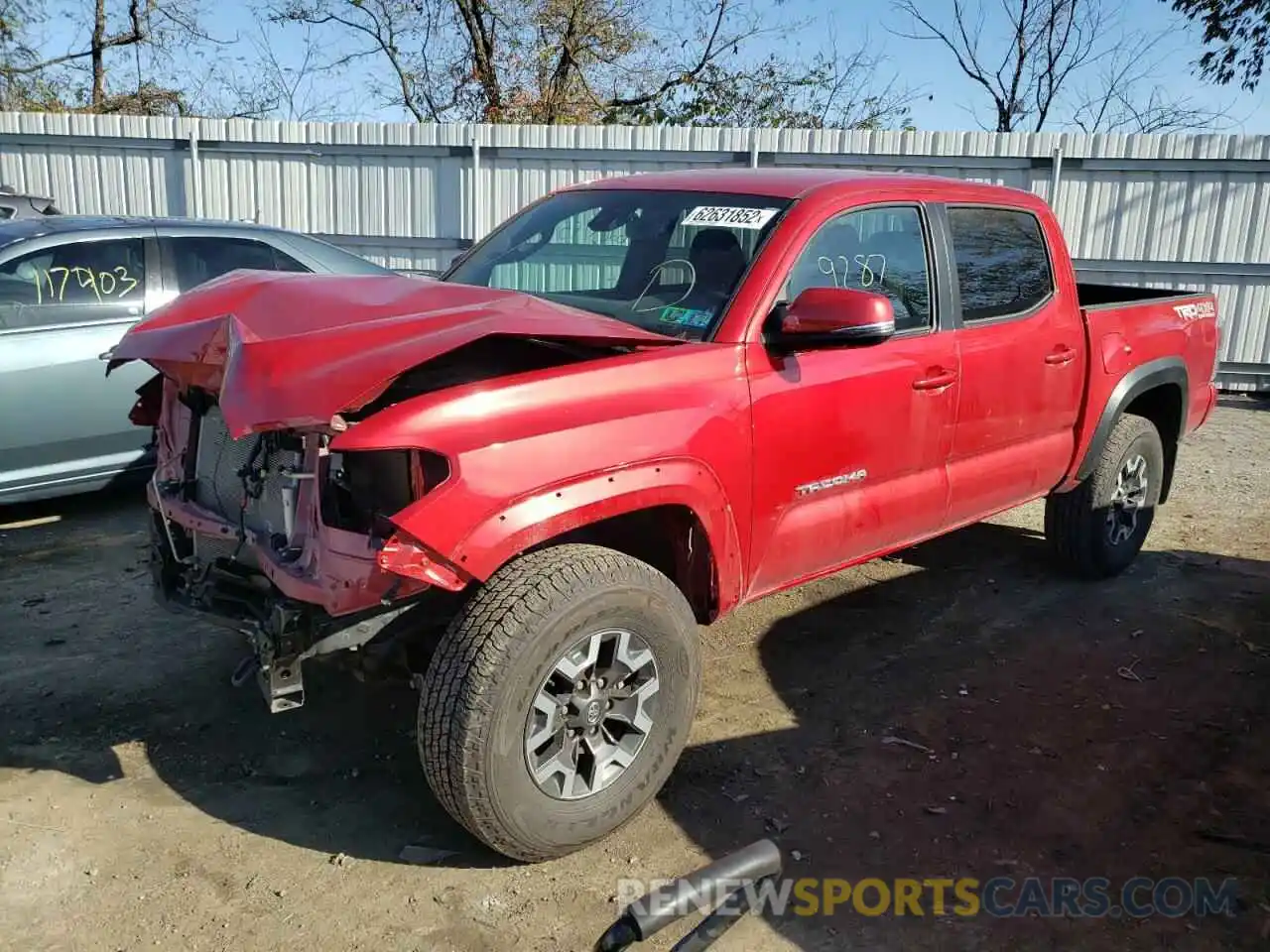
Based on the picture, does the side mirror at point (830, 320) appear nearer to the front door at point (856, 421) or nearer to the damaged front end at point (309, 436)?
the front door at point (856, 421)

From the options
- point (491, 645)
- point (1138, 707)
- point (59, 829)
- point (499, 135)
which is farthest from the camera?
point (499, 135)

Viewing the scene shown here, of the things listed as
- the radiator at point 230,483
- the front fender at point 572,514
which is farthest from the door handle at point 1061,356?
the radiator at point 230,483

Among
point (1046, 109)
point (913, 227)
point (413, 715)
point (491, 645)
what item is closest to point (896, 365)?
point (913, 227)

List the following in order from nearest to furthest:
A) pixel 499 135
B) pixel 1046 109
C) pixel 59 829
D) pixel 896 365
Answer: pixel 59 829 < pixel 896 365 < pixel 499 135 < pixel 1046 109

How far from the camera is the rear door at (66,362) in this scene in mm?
5652

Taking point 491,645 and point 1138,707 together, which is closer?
point 491,645

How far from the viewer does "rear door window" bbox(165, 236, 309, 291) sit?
6312mm

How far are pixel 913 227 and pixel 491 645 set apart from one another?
254cm

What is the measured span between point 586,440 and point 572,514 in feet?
0.69

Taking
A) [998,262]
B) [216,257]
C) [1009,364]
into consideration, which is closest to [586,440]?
[1009,364]

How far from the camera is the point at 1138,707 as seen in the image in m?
4.26

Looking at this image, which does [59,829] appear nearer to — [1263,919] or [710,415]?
[710,415]

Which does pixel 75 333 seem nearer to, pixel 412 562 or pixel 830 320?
pixel 412 562

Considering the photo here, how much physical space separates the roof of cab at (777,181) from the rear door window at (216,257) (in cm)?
278
